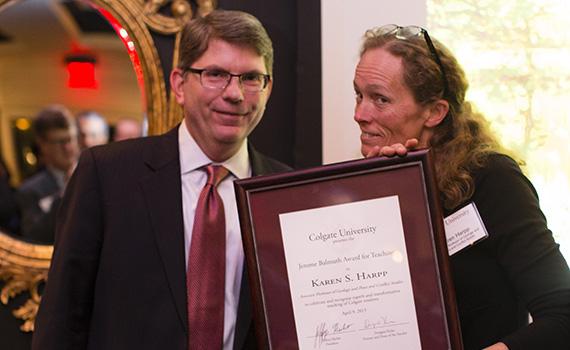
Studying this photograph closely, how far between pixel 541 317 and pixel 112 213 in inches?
47.9

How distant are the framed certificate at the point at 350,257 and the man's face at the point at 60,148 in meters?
1.22

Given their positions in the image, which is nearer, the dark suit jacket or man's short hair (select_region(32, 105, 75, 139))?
the dark suit jacket

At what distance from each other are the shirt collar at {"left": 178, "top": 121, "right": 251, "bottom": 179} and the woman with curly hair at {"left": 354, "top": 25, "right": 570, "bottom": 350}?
50 centimetres

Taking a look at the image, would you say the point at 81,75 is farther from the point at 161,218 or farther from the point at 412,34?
the point at 412,34

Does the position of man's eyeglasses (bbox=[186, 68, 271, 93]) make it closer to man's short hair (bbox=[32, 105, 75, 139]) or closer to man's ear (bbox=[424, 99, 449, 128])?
man's ear (bbox=[424, 99, 449, 128])

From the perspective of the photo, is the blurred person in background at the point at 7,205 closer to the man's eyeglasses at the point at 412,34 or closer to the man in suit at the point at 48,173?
the man in suit at the point at 48,173

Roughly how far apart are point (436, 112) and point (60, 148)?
1507mm

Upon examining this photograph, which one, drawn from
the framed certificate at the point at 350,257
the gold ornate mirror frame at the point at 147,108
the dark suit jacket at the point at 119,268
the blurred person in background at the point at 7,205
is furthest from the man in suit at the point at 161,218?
the blurred person in background at the point at 7,205

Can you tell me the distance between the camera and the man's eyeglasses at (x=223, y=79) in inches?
94.1

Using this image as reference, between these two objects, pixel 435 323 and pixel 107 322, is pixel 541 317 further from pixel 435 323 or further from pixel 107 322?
pixel 107 322

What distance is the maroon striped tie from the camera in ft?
7.31

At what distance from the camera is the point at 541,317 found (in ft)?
6.21

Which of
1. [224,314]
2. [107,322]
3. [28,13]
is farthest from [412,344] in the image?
[28,13]
